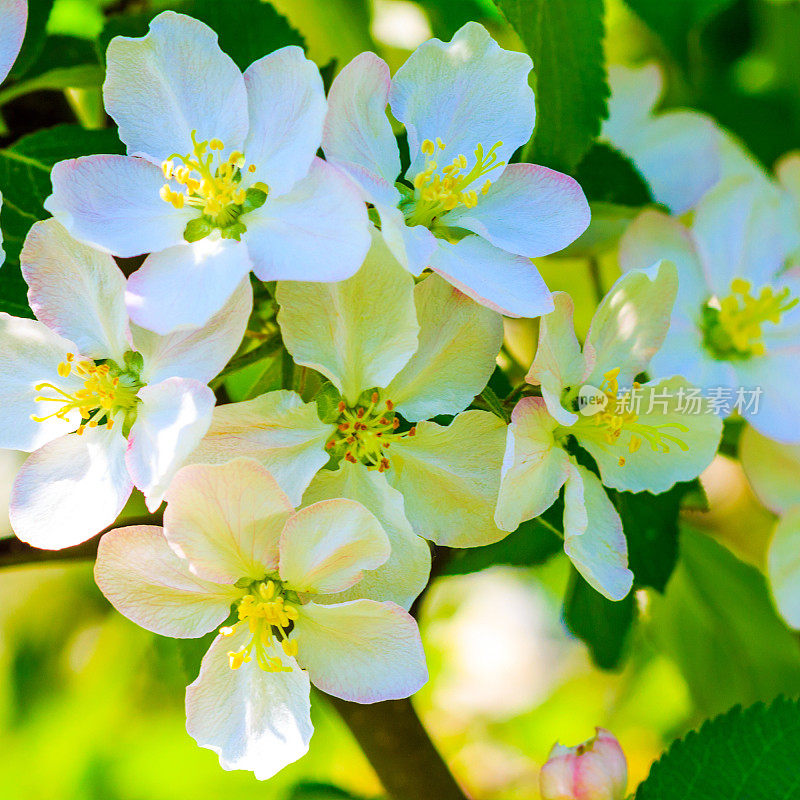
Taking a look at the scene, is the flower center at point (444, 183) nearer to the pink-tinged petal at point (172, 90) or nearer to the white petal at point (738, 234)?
the pink-tinged petal at point (172, 90)

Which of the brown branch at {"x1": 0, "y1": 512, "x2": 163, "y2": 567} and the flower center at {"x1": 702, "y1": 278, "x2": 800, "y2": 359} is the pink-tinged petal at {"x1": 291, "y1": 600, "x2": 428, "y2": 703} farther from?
the flower center at {"x1": 702, "y1": 278, "x2": 800, "y2": 359}

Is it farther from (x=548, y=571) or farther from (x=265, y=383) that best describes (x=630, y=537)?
(x=548, y=571)

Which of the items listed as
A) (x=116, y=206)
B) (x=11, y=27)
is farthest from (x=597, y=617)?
(x=11, y=27)

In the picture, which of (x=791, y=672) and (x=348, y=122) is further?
(x=791, y=672)

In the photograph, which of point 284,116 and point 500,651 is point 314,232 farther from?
point 500,651

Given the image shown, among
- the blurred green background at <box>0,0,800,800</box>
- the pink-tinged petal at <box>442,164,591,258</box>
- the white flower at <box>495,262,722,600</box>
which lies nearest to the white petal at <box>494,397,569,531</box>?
the white flower at <box>495,262,722,600</box>

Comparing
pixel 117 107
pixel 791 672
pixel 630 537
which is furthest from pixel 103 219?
pixel 791 672
